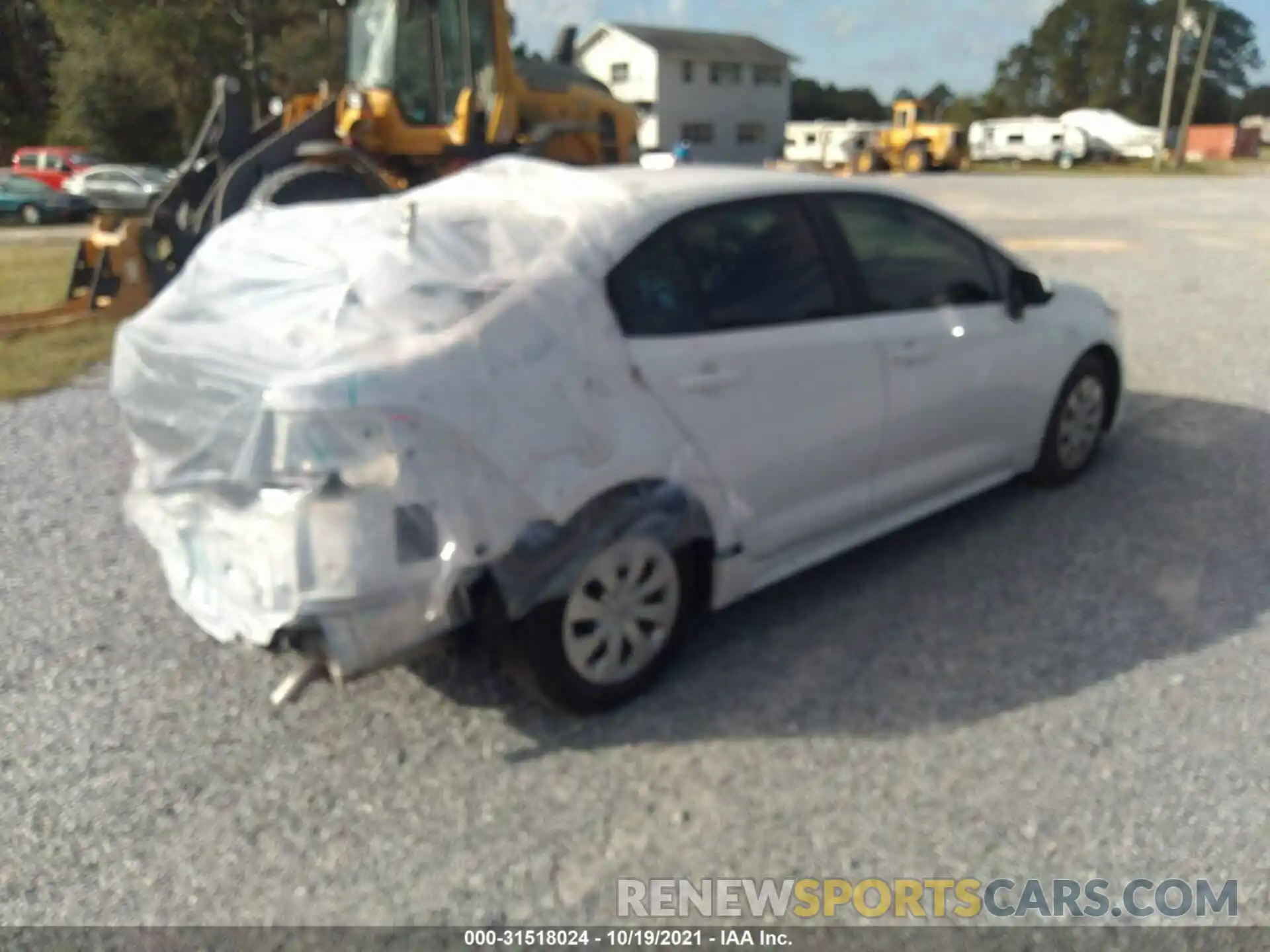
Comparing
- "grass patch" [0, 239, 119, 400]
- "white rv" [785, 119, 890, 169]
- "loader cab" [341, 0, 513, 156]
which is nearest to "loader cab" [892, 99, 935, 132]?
"white rv" [785, 119, 890, 169]

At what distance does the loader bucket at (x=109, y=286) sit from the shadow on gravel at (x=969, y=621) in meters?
8.55

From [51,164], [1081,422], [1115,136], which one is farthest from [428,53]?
[1115,136]

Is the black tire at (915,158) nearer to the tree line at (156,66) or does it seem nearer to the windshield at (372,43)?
the tree line at (156,66)

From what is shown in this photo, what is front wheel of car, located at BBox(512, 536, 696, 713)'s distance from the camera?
3311 mm

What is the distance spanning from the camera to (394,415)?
292 cm

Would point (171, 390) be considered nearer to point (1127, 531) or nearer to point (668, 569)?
point (668, 569)

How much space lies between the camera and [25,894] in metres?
2.79

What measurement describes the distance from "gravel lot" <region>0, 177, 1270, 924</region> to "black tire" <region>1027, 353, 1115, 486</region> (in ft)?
0.83

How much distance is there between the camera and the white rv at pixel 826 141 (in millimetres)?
45469

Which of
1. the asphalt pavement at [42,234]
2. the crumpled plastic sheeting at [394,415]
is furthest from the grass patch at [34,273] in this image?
the crumpled plastic sheeting at [394,415]

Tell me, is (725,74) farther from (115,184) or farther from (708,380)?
(708,380)

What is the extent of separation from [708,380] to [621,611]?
32.2 inches

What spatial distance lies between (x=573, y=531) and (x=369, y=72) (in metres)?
10.1

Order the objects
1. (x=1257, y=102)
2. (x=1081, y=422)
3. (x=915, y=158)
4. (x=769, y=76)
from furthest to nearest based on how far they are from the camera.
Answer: (x=1257, y=102)
(x=769, y=76)
(x=915, y=158)
(x=1081, y=422)
